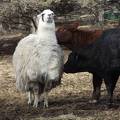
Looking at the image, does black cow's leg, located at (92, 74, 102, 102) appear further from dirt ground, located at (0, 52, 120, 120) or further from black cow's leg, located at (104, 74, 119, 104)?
black cow's leg, located at (104, 74, 119, 104)

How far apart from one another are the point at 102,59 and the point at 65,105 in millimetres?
1107

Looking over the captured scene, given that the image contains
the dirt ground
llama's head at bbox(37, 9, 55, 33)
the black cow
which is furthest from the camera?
llama's head at bbox(37, 9, 55, 33)

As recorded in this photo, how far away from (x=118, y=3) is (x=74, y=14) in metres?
4.21

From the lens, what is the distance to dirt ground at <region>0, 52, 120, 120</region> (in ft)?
26.6

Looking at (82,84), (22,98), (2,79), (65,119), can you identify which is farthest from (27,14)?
(65,119)

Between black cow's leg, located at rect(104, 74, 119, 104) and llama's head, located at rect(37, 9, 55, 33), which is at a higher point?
llama's head, located at rect(37, 9, 55, 33)

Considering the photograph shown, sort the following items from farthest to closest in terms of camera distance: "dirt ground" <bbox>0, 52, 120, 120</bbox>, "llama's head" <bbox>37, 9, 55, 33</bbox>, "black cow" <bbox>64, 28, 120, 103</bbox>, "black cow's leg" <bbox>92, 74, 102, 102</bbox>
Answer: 1. "black cow's leg" <bbox>92, 74, 102, 102</bbox>
2. "llama's head" <bbox>37, 9, 55, 33</bbox>
3. "black cow" <bbox>64, 28, 120, 103</bbox>
4. "dirt ground" <bbox>0, 52, 120, 120</bbox>

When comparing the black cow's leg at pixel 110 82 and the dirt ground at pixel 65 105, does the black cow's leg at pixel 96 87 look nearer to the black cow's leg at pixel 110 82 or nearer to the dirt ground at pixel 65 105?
the dirt ground at pixel 65 105

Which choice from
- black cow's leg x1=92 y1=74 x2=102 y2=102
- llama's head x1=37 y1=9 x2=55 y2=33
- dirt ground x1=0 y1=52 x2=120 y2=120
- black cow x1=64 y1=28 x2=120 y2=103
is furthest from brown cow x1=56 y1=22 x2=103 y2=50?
dirt ground x1=0 y1=52 x2=120 y2=120

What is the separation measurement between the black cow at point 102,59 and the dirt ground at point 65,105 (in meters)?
0.52

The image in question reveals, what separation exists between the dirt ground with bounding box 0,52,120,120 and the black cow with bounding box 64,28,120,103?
1.71 ft

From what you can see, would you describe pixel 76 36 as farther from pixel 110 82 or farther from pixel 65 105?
pixel 65 105

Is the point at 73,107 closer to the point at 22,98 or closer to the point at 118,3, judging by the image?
the point at 22,98

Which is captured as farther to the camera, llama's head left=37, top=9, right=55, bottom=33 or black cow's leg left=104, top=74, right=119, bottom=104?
llama's head left=37, top=9, right=55, bottom=33
